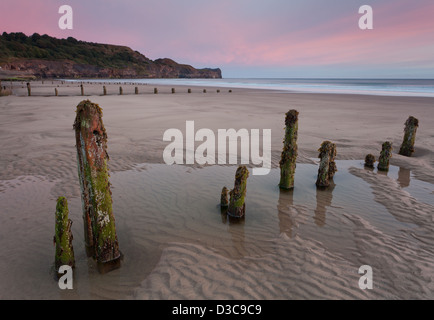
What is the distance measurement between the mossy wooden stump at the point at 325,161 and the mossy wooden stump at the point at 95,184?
645 cm

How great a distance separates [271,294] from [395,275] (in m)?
2.36

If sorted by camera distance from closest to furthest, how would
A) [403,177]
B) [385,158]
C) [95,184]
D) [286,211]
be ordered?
1. [95,184]
2. [286,211]
3. [403,177]
4. [385,158]

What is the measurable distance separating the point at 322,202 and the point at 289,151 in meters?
1.79

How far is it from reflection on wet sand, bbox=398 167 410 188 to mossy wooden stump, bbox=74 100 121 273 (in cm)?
904

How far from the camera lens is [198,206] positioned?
7.39 metres

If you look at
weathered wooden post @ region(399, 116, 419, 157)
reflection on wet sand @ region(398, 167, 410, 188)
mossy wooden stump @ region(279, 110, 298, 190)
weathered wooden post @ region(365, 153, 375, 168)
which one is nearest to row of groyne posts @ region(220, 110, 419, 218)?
mossy wooden stump @ region(279, 110, 298, 190)

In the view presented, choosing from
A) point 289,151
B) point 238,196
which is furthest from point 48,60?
point 238,196

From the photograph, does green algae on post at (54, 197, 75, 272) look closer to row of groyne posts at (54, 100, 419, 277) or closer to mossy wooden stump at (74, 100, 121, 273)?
row of groyne posts at (54, 100, 419, 277)

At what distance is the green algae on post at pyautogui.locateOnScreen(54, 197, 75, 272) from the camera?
439 centimetres

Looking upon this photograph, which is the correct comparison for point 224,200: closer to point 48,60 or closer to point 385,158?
point 385,158

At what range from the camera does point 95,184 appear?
459 cm

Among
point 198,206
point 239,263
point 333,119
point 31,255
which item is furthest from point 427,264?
point 333,119
